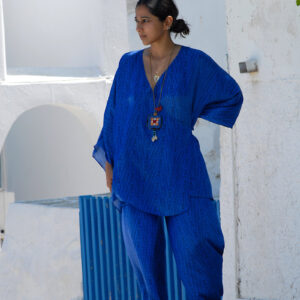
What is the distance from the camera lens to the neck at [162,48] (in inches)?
131

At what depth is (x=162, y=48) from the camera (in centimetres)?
334

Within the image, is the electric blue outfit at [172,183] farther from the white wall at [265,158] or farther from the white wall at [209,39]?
the white wall at [209,39]

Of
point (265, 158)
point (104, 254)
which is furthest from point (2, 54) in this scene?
point (265, 158)

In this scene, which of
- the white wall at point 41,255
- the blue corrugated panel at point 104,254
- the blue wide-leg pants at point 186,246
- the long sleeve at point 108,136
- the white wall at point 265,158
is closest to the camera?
the blue wide-leg pants at point 186,246

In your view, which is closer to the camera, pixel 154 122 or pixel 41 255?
pixel 154 122

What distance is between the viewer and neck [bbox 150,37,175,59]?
3.33 metres

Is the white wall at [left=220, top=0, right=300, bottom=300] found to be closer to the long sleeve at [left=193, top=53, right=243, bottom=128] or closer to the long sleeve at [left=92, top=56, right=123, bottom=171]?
the long sleeve at [left=193, top=53, right=243, bottom=128]

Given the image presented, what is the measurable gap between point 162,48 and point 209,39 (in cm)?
654

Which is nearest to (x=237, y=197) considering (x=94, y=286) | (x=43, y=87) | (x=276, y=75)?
(x=276, y=75)

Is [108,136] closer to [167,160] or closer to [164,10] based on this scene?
[167,160]

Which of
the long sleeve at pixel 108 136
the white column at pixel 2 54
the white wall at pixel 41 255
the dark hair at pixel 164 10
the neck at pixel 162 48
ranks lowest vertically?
the white wall at pixel 41 255

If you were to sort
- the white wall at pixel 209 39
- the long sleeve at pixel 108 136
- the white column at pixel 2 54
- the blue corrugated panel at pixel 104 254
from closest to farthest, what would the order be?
the long sleeve at pixel 108 136
the blue corrugated panel at pixel 104 254
the white wall at pixel 209 39
the white column at pixel 2 54

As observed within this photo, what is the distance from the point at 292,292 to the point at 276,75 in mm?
1217

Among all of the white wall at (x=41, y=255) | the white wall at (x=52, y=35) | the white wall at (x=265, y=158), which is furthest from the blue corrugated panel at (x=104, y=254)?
the white wall at (x=52, y=35)
